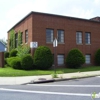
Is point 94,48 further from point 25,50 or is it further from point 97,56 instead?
point 25,50

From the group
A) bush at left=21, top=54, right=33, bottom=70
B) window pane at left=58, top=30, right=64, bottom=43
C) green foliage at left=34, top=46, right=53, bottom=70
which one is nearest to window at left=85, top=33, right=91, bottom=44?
window pane at left=58, top=30, right=64, bottom=43

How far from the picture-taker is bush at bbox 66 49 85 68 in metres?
24.3

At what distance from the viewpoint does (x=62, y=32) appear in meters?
25.9

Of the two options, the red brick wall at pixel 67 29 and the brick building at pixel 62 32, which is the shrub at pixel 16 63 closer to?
the brick building at pixel 62 32

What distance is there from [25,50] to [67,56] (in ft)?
17.3

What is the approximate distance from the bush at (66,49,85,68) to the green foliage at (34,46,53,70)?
10.5 feet

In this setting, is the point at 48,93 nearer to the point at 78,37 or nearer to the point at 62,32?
the point at 62,32

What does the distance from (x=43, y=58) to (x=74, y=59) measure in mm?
4372

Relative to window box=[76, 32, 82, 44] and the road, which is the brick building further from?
the road

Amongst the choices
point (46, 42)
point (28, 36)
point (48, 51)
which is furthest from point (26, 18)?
point (48, 51)

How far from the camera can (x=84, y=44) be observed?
27656 millimetres

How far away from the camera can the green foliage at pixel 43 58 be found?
22.0m

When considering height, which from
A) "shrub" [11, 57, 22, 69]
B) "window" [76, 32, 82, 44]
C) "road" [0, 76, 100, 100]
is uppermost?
"window" [76, 32, 82, 44]

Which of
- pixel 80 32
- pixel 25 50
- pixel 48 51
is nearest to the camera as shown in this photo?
pixel 48 51
